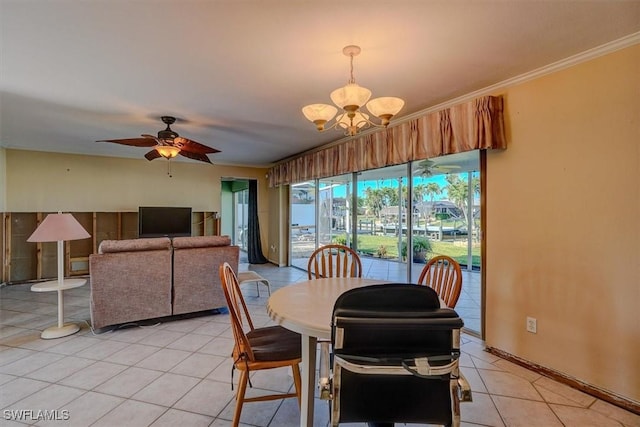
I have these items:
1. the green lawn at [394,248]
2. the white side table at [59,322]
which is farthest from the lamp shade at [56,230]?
the green lawn at [394,248]

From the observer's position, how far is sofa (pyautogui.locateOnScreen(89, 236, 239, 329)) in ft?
10.1

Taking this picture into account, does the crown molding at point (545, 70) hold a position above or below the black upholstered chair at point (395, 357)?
above

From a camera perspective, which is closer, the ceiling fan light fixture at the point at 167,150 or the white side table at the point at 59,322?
the white side table at the point at 59,322

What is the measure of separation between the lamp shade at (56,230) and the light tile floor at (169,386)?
3.25 ft

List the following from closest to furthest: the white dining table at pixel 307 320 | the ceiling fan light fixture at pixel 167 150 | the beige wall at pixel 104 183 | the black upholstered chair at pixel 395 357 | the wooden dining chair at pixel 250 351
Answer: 1. the black upholstered chair at pixel 395 357
2. the white dining table at pixel 307 320
3. the wooden dining chair at pixel 250 351
4. the ceiling fan light fixture at pixel 167 150
5. the beige wall at pixel 104 183

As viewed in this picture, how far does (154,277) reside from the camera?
3.30 meters

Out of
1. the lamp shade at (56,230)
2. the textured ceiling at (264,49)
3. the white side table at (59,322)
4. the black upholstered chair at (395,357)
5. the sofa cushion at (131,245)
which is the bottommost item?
the white side table at (59,322)

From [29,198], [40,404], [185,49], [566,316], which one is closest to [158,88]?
[185,49]

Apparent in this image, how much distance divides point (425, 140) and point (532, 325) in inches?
74.1

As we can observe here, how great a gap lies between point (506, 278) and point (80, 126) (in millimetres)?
5225

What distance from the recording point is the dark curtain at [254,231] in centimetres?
713

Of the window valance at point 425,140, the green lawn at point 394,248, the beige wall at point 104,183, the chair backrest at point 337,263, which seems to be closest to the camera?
the window valance at point 425,140

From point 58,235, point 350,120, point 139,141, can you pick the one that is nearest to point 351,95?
point 350,120

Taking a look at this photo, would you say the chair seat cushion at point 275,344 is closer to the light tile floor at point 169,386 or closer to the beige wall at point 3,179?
the light tile floor at point 169,386
